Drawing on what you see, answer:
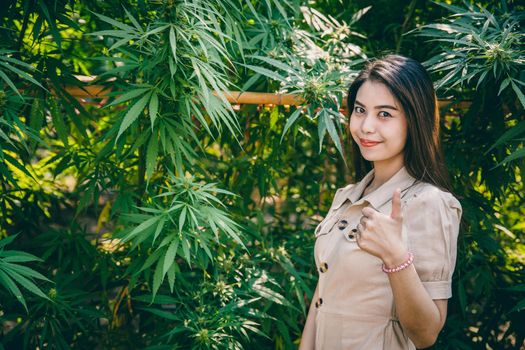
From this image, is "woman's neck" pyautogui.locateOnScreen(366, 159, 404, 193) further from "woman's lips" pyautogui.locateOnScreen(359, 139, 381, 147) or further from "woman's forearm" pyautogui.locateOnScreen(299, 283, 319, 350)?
"woman's forearm" pyautogui.locateOnScreen(299, 283, 319, 350)

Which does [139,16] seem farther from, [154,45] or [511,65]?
[511,65]

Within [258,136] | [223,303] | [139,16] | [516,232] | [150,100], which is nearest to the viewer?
[150,100]

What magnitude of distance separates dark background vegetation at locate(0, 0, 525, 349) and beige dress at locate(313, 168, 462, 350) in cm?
33

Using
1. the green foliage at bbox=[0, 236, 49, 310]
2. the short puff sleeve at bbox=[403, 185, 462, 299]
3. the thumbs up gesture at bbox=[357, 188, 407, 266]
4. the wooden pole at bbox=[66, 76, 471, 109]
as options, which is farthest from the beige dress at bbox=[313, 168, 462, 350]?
the green foliage at bbox=[0, 236, 49, 310]

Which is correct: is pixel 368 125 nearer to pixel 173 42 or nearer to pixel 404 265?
pixel 404 265

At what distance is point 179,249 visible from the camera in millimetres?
1809

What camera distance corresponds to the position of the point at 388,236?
129 centimetres

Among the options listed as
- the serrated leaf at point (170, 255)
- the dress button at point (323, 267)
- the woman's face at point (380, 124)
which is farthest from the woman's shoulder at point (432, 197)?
the serrated leaf at point (170, 255)

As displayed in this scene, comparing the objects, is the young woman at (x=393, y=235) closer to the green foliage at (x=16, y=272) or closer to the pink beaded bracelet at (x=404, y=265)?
the pink beaded bracelet at (x=404, y=265)

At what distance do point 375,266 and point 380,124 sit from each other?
0.38 m

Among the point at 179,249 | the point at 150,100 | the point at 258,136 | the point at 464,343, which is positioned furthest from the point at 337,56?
the point at 464,343

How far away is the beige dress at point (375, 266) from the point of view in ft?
4.52

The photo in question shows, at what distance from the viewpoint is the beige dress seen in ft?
4.52

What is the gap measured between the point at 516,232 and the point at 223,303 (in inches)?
69.3
